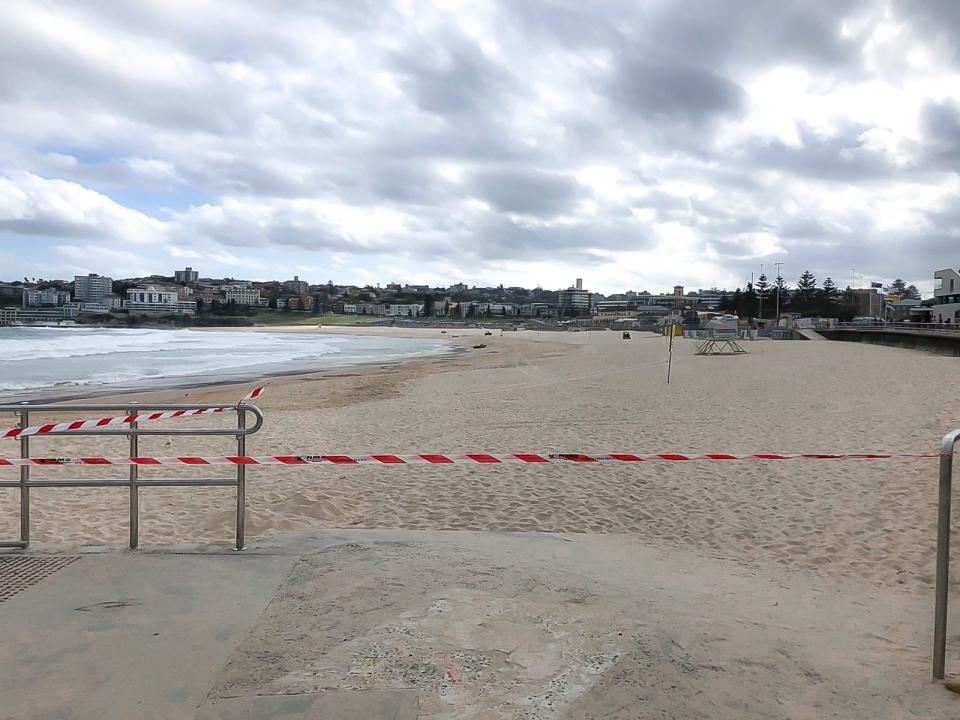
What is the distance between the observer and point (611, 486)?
7703 mm

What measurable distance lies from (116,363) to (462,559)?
109ft

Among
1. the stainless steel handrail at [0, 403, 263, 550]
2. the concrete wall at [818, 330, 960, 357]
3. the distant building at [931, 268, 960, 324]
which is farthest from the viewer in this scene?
the distant building at [931, 268, 960, 324]

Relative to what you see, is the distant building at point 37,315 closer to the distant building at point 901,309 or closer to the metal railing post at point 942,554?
the distant building at point 901,309

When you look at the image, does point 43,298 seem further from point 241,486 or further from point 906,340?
point 241,486

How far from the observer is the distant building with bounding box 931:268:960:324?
75188 mm

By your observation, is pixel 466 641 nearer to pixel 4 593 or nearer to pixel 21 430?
pixel 4 593

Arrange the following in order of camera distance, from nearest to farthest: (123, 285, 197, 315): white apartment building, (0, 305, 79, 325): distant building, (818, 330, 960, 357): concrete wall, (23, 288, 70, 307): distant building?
1. (818, 330, 960, 357): concrete wall
2. (0, 305, 79, 325): distant building
3. (123, 285, 197, 315): white apartment building
4. (23, 288, 70, 307): distant building

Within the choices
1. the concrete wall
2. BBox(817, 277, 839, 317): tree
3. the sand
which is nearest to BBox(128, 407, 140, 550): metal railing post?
the sand

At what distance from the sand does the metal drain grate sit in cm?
132

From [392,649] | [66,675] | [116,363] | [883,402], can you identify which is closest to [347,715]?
[392,649]

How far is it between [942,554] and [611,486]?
463 centimetres

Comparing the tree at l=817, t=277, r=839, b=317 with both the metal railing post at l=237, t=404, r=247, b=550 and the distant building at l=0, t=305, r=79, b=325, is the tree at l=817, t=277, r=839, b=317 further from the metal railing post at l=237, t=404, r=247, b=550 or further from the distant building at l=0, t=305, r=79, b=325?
the distant building at l=0, t=305, r=79, b=325

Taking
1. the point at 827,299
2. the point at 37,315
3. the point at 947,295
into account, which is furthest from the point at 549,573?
the point at 37,315

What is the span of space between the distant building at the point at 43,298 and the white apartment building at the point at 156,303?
57.6 ft
